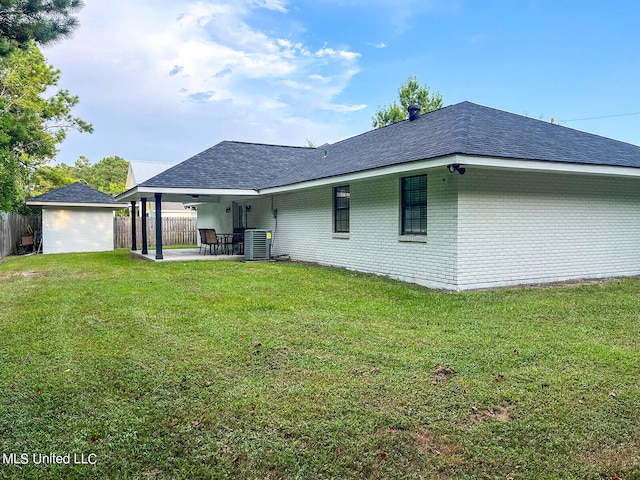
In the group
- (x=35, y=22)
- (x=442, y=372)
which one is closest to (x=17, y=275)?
(x=35, y=22)

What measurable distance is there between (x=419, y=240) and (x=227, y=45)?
11843 mm

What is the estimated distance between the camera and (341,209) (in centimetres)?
1189

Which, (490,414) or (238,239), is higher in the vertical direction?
(238,239)

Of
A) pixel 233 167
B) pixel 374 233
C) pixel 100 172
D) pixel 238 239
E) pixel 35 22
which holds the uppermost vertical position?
pixel 100 172

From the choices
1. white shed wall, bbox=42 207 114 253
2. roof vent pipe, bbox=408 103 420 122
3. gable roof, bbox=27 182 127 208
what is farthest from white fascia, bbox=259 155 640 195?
white shed wall, bbox=42 207 114 253

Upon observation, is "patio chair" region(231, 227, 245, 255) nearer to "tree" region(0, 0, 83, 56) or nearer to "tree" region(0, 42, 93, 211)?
"tree" region(0, 0, 83, 56)

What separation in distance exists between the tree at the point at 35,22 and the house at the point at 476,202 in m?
5.78

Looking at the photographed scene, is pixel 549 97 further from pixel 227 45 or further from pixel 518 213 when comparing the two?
pixel 518 213

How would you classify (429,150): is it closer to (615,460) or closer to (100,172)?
(615,460)

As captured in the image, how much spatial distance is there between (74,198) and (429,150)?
17.1 meters

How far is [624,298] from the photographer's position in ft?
23.6

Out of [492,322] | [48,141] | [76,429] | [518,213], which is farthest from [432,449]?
[48,141]

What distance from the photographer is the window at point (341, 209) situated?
11713 mm

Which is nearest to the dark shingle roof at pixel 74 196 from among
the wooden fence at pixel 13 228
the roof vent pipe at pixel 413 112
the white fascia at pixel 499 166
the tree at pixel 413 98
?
the wooden fence at pixel 13 228
